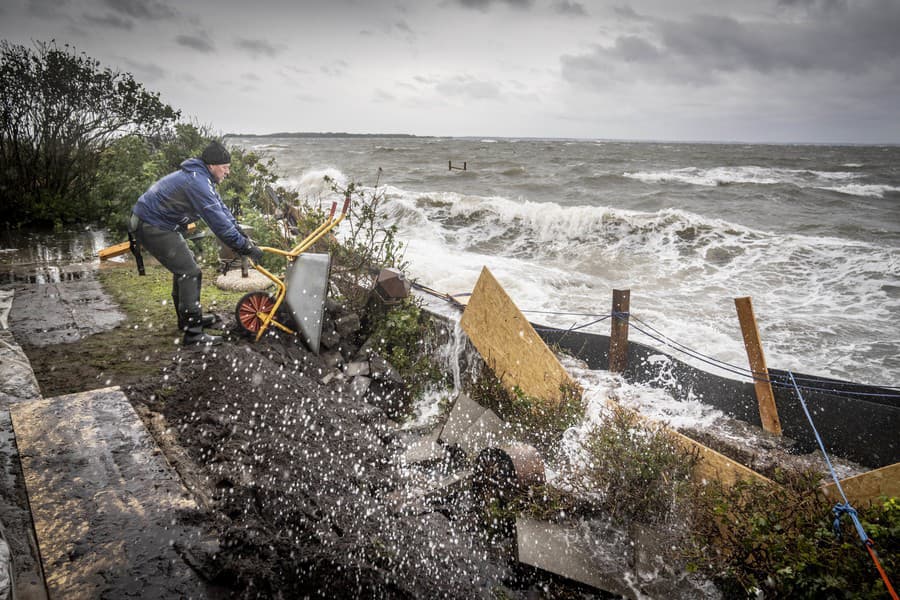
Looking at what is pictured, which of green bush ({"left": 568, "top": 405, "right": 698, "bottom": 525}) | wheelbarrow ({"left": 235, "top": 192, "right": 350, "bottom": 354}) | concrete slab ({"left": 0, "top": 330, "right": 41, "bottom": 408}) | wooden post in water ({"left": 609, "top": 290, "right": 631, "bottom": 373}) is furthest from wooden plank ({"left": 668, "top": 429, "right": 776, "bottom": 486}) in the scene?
concrete slab ({"left": 0, "top": 330, "right": 41, "bottom": 408})

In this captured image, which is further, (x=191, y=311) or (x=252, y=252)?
(x=191, y=311)

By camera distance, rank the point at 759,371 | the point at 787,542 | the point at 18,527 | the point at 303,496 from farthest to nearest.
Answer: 1. the point at 759,371
2. the point at 303,496
3. the point at 787,542
4. the point at 18,527

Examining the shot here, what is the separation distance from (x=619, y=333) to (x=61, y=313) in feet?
22.2

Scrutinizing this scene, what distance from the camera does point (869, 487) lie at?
131 inches

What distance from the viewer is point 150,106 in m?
11.2

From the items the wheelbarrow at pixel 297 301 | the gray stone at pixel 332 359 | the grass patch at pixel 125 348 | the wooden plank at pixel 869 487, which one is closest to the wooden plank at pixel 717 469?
the wooden plank at pixel 869 487

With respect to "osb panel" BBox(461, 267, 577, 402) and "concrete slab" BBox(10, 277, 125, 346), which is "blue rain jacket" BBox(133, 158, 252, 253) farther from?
"osb panel" BBox(461, 267, 577, 402)

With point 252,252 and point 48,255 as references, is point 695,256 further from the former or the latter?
point 48,255

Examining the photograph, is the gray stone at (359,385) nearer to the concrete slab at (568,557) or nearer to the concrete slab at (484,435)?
the concrete slab at (484,435)

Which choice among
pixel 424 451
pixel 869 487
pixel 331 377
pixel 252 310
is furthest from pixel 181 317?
pixel 869 487

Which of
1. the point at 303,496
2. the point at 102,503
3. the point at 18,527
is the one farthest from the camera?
the point at 303,496

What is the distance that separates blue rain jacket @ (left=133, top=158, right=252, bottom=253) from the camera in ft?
14.3

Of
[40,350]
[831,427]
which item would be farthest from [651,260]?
[40,350]

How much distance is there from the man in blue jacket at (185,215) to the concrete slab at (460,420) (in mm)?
2548
